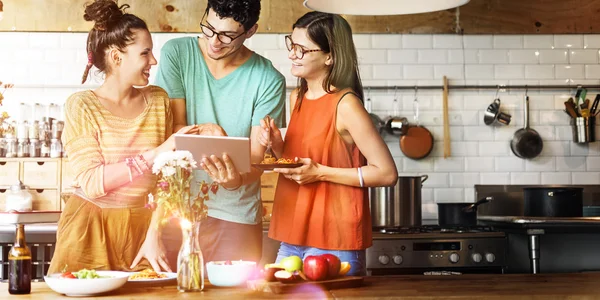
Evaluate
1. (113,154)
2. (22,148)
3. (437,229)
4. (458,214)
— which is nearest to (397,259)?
(437,229)

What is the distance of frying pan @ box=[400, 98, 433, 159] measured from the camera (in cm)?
609

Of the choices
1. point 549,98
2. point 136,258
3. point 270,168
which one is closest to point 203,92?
point 270,168

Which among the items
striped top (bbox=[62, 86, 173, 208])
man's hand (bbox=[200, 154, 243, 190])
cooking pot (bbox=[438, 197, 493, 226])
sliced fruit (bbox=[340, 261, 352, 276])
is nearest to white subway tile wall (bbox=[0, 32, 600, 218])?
cooking pot (bbox=[438, 197, 493, 226])

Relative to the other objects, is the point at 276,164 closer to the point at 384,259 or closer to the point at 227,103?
the point at 227,103

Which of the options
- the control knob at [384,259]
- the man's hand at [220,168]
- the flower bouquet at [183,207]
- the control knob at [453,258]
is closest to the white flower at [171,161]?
the flower bouquet at [183,207]

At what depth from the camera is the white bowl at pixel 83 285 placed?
2541 mm

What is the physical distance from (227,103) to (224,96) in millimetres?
35

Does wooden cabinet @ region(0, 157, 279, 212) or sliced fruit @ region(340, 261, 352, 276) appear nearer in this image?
sliced fruit @ region(340, 261, 352, 276)

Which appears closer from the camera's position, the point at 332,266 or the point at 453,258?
the point at 332,266

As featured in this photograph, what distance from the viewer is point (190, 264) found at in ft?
8.86

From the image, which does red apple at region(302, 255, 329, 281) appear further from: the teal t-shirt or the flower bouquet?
the teal t-shirt

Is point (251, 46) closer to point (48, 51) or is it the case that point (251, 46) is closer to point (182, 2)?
point (182, 2)

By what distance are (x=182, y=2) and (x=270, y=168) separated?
3.33 m

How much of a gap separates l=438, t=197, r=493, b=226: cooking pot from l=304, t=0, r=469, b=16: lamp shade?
300 cm
